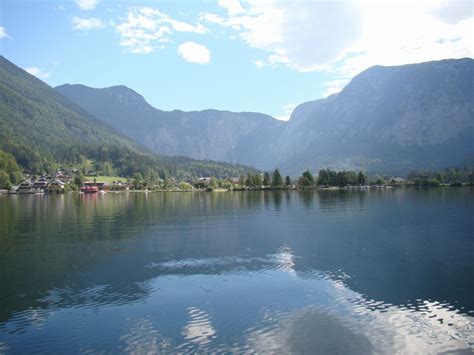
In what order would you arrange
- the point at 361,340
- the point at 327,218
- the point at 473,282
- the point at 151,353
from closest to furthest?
the point at 151,353 < the point at 361,340 < the point at 473,282 < the point at 327,218

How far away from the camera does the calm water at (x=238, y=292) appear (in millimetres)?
21188

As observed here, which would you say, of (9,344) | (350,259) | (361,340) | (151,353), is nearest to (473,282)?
(350,259)

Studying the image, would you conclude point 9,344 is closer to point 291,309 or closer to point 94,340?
point 94,340

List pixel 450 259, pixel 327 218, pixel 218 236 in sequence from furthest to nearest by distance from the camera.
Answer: pixel 327 218
pixel 218 236
pixel 450 259

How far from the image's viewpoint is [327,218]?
76625 mm

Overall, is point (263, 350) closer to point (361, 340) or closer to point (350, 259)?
point (361, 340)

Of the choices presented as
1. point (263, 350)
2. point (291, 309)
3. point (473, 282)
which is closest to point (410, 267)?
point (473, 282)

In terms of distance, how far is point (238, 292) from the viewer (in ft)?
96.1

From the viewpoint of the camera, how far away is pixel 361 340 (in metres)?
21.1

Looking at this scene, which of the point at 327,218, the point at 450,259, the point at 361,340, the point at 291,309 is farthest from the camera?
the point at 327,218

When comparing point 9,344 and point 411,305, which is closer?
point 9,344

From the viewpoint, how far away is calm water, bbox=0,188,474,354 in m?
21.2

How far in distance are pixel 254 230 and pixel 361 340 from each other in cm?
4050

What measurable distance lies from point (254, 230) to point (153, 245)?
60.0 ft
